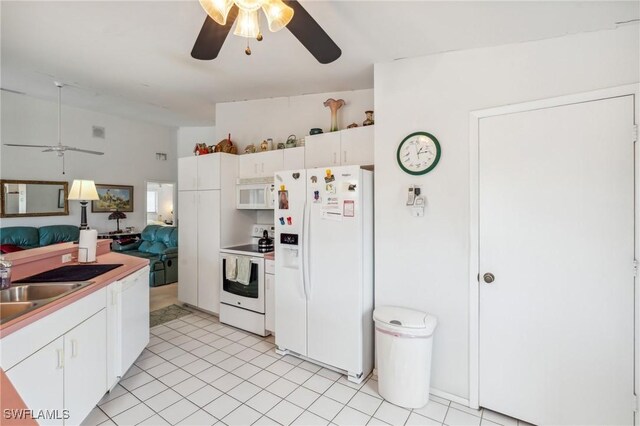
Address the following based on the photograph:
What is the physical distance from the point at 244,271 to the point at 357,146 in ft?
5.97

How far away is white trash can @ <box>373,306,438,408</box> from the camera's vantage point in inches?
82.0

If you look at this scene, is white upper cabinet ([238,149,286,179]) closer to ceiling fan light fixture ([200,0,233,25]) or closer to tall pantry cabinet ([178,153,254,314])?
tall pantry cabinet ([178,153,254,314])

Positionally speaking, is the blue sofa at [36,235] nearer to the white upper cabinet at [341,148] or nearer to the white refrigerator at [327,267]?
the white refrigerator at [327,267]

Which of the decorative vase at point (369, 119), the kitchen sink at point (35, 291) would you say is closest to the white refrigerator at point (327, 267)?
the decorative vase at point (369, 119)

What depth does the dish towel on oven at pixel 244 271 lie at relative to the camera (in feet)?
10.7

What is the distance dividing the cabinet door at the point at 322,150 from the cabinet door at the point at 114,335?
6.78ft

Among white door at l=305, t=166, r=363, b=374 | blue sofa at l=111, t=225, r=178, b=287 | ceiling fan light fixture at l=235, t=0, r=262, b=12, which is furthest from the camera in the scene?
blue sofa at l=111, t=225, r=178, b=287

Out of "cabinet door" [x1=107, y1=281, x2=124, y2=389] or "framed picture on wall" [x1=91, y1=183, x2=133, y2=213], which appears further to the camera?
"framed picture on wall" [x1=91, y1=183, x2=133, y2=213]

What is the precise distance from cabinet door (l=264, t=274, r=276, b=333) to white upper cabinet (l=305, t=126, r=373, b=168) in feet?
4.28

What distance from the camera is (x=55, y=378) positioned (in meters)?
1.54

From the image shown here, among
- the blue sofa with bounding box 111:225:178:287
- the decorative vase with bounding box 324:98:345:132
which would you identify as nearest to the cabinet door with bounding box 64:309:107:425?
the decorative vase with bounding box 324:98:345:132

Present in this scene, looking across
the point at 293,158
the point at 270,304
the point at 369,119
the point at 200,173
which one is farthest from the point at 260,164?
the point at 270,304

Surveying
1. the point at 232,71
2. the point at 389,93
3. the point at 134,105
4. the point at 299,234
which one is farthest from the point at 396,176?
the point at 134,105

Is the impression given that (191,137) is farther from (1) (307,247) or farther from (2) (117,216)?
(1) (307,247)
